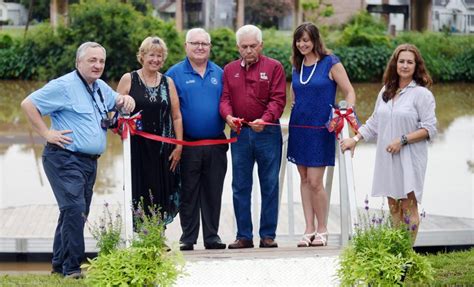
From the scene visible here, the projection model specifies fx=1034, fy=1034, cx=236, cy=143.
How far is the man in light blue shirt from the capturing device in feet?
22.4

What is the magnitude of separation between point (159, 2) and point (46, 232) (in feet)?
82.7

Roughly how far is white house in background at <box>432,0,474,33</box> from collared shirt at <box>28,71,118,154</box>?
1132 inches

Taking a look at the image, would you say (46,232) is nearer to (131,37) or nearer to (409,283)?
(409,283)

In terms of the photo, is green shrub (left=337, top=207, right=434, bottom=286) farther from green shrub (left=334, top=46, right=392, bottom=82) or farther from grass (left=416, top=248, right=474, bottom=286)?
green shrub (left=334, top=46, right=392, bottom=82)

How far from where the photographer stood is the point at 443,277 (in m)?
7.08

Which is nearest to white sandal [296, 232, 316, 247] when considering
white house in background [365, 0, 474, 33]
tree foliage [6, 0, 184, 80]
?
tree foliage [6, 0, 184, 80]

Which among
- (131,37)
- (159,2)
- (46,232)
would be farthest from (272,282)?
(159,2)

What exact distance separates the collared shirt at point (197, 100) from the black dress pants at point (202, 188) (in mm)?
134

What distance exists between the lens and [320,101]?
7.38 metres

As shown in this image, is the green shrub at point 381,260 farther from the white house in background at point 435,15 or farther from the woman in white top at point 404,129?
the white house in background at point 435,15

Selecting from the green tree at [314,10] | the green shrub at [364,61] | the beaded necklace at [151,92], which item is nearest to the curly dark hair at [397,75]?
the beaded necklace at [151,92]

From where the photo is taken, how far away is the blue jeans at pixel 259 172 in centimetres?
744

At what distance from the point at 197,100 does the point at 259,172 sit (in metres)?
0.71

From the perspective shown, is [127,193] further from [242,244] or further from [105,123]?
[242,244]
